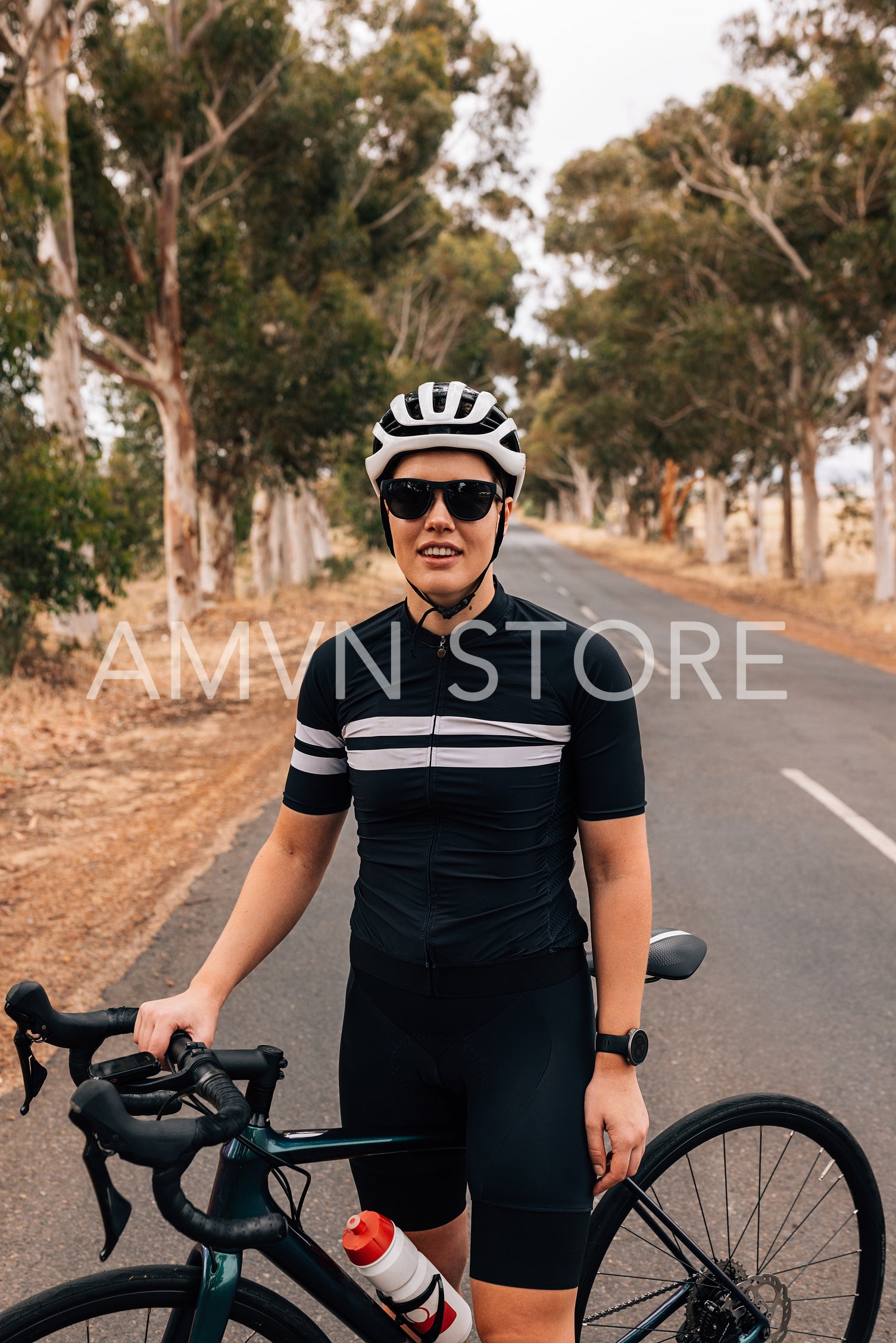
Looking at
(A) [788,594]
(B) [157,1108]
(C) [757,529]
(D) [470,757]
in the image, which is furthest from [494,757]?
(C) [757,529]

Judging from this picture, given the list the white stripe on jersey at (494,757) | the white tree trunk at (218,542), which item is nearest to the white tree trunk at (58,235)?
the white tree trunk at (218,542)

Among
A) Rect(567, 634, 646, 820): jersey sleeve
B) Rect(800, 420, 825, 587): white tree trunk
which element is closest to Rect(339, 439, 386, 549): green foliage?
Rect(800, 420, 825, 587): white tree trunk

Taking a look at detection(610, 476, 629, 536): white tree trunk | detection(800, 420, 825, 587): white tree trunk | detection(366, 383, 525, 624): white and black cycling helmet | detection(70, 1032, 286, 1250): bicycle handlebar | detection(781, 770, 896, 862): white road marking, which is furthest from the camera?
detection(610, 476, 629, 536): white tree trunk

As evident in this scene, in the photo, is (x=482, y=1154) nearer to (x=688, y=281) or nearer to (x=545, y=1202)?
(x=545, y=1202)

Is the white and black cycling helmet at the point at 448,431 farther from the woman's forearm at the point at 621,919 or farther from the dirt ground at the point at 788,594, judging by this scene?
the dirt ground at the point at 788,594

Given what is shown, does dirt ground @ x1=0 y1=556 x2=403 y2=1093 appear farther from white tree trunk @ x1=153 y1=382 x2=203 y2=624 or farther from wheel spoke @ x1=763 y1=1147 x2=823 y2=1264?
wheel spoke @ x1=763 y1=1147 x2=823 y2=1264

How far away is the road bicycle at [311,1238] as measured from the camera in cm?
144

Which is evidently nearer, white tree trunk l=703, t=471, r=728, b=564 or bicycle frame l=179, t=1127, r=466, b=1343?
bicycle frame l=179, t=1127, r=466, b=1343

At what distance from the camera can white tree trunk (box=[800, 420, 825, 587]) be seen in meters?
26.0

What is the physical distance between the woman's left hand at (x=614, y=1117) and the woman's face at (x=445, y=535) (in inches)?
33.2

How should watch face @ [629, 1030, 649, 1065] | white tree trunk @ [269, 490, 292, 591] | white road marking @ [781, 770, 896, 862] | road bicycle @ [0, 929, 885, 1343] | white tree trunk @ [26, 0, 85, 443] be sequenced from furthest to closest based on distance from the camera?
white tree trunk @ [269, 490, 292, 591]
white tree trunk @ [26, 0, 85, 443]
white road marking @ [781, 770, 896, 862]
watch face @ [629, 1030, 649, 1065]
road bicycle @ [0, 929, 885, 1343]

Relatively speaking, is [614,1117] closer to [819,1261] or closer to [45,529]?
[819,1261]

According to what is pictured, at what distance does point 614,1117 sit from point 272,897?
28.4 inches

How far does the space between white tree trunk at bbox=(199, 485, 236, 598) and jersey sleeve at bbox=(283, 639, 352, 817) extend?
22114 millimetres
